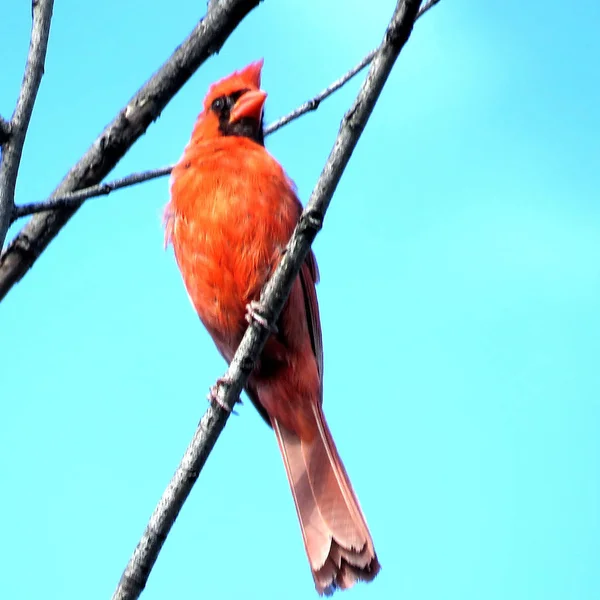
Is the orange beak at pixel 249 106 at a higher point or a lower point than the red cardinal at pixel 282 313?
higher

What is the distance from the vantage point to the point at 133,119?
2516 mm

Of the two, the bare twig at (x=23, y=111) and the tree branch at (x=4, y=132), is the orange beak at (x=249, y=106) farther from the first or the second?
the tree branch at (x=4, y=132)

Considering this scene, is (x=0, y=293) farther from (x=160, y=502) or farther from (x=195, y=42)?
(x=195, y=42)

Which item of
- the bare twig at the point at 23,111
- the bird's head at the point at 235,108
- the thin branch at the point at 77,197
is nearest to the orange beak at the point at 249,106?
the bird's head at the point at 235,108

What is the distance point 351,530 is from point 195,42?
1758 mm

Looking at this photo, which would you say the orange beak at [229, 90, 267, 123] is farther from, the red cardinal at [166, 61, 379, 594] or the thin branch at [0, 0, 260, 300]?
the thin branch at [0, 0, 260, 300]

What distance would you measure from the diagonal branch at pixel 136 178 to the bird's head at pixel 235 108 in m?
1.30

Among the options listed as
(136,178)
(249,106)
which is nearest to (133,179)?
(136,178)

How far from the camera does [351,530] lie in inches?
123

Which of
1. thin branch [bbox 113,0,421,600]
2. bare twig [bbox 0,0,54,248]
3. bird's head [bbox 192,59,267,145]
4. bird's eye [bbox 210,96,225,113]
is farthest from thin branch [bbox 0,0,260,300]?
bird's eye [bbox 210,96,225,113]

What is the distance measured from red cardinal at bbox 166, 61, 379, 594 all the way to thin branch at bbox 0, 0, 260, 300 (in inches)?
30.5

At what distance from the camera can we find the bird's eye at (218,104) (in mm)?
4137

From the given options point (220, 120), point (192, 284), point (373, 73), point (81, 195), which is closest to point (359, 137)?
point (373, 73)

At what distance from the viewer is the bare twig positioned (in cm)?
187
